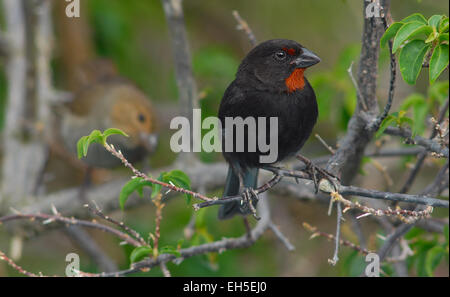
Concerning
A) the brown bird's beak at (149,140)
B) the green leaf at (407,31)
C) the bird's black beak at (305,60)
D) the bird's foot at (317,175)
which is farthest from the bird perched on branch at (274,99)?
the brown bird's beak at (149,140)

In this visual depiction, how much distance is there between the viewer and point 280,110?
9.23 ft

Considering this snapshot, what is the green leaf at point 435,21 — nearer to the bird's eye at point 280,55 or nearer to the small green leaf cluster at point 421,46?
the small green leaf cluster at point 421,46

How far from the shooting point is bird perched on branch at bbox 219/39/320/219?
2.81 metres

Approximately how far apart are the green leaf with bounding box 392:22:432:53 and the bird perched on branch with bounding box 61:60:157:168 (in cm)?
288

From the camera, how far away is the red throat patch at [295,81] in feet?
9.52

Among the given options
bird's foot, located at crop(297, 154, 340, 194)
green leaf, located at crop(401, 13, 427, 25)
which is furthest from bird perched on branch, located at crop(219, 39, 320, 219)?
green leaf, located at crop(401, 13, 427, 25)

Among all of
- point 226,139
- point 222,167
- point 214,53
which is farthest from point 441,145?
point 214,53

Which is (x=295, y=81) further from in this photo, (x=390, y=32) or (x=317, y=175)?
(x=390, y=32)

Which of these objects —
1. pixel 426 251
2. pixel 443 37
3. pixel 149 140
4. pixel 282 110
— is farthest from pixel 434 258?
pixel 149 140

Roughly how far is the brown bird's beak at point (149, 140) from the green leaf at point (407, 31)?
2.99m

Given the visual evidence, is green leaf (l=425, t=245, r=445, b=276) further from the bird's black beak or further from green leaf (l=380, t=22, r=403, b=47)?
green leaf (l=380, t=22, r=403, b=47)

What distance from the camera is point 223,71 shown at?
4875 mm

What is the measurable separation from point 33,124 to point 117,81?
2.64 feet
